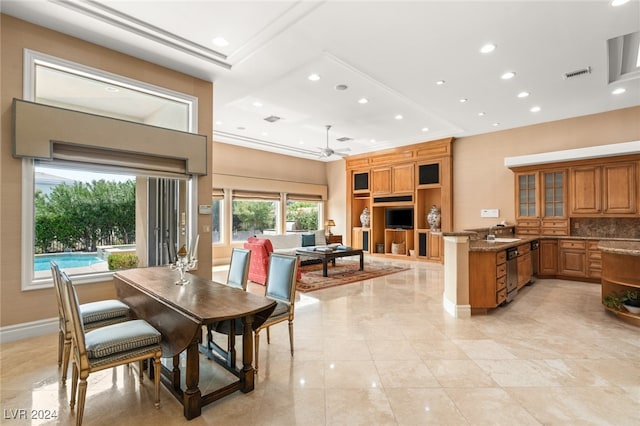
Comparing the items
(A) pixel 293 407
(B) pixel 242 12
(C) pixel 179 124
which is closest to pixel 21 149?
(C) pixel 179 124

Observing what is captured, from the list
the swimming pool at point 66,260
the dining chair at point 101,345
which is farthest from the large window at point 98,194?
the dining chair at point 101,345

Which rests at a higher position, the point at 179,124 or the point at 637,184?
the point at 179,124

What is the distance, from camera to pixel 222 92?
16.4 ft

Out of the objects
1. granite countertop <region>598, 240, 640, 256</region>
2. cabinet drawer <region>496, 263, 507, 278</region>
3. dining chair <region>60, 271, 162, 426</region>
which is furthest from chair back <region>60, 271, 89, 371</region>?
granite countertop <region>598, 240, 640, 256</region>

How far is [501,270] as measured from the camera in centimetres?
415

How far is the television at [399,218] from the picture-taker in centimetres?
898

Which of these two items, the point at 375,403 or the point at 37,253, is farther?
the point at 37,253

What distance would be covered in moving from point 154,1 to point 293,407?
3773 millimetres

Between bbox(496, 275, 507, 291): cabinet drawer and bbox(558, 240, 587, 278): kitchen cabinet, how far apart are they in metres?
2.73

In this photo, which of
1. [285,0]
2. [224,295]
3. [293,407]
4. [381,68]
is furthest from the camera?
[381,68]

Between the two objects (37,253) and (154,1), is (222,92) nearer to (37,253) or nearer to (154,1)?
(154,1)

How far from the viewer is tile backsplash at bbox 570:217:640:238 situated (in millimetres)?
5676

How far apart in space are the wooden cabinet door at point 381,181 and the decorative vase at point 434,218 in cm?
143

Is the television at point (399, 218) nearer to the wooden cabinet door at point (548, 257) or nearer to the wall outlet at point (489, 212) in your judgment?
the wall outlet at point (489, 212)
